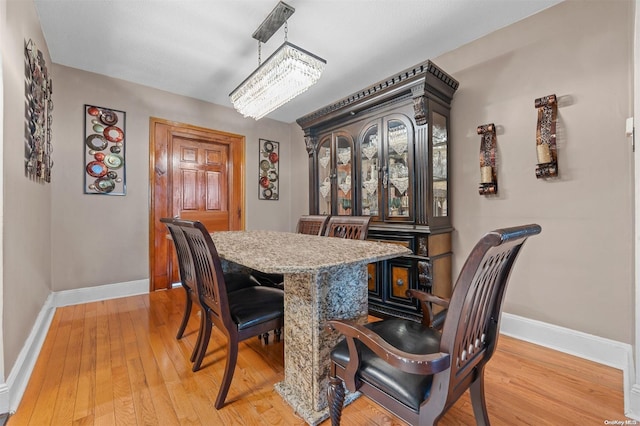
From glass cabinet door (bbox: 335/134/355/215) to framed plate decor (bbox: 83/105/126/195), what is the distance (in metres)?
2.45

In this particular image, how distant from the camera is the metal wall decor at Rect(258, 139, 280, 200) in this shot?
4.30 meters

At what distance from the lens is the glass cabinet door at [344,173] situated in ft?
9.87

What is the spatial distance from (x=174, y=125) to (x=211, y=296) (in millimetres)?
2849

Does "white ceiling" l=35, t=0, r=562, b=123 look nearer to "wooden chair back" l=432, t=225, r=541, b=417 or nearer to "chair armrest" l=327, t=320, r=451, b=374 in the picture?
"wooden chair back" l=432, t=225, r=541, b=417

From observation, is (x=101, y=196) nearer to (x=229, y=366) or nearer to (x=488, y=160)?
(x=229, y=366)

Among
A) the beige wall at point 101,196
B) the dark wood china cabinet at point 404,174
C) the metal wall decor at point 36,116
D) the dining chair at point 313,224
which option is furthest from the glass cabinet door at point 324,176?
the metal wall decor at point 36,116

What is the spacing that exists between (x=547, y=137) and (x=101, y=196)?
4.19 meters

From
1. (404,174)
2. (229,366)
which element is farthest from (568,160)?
(229,366)

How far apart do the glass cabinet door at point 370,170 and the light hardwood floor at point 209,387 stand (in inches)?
59.7

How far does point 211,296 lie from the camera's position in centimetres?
150

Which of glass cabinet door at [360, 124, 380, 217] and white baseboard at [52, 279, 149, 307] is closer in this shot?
glass cabinet door at [360, 124, 380, 217]

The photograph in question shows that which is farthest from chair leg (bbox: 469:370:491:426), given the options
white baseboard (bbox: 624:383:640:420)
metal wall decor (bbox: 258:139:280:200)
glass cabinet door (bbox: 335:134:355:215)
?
metal wall decor (bbox: 258:139:280:200)

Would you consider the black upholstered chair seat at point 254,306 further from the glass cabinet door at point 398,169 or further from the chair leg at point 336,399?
the glass cabinet door at point 398,169

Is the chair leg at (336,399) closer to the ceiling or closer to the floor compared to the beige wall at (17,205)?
closer to the floor
